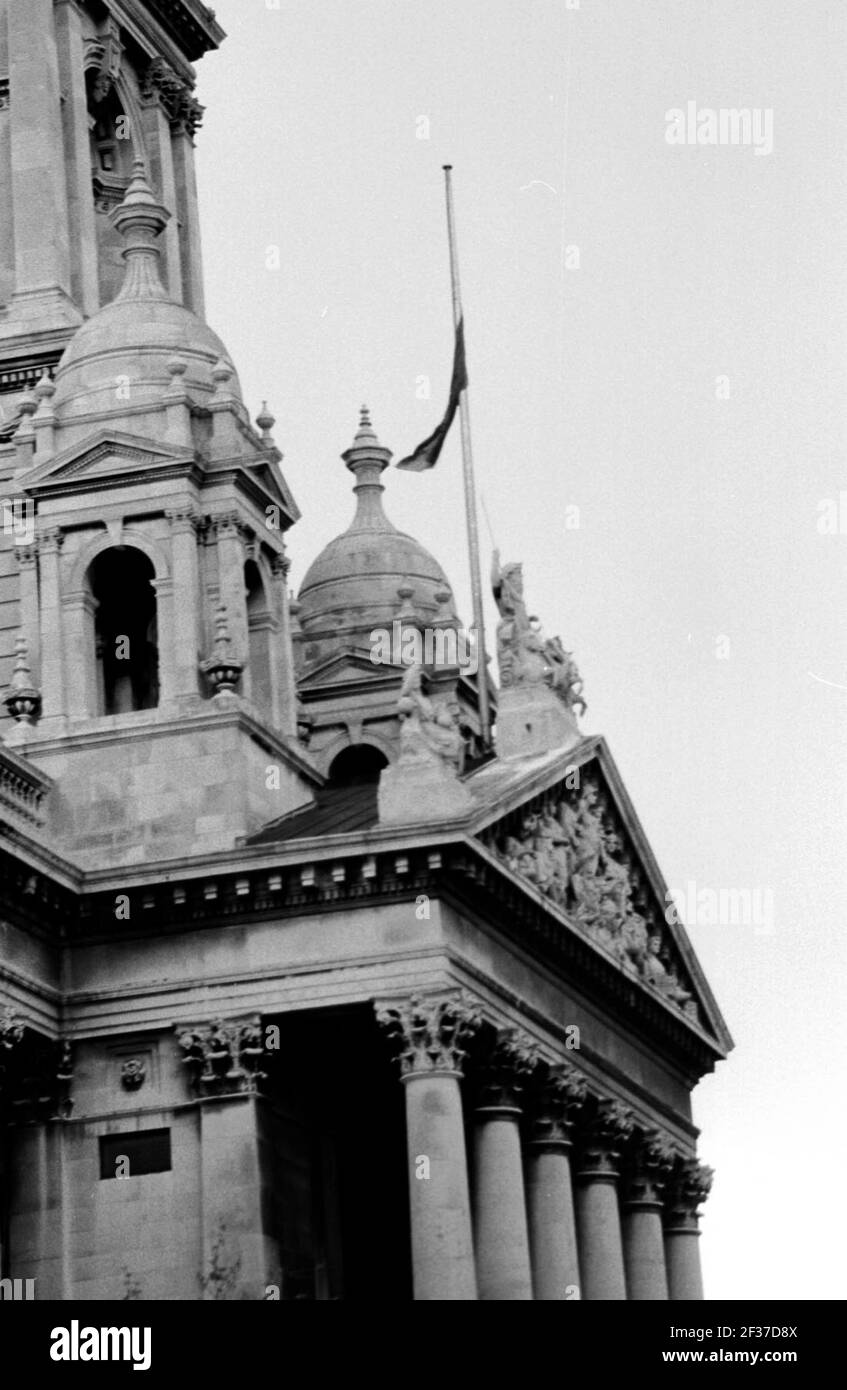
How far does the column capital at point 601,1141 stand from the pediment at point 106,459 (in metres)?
14.3

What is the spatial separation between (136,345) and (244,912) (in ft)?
39.7

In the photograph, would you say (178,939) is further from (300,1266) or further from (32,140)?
(32,140)

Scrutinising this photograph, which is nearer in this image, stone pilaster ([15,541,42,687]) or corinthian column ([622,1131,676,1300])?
stone pilaster ([15,541,42,687])

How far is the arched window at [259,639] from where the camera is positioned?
65625mm

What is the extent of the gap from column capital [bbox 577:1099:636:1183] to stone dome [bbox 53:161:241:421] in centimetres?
1484

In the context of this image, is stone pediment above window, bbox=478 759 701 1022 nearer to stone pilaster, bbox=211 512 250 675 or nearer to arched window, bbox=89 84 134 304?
stone pilaster, bbox=211 512 250 675

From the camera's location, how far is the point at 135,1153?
59.2 m

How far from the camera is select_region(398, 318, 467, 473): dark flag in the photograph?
74.5 meters

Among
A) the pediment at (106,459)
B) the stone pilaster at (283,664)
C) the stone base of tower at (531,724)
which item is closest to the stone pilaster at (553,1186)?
the stone base of tower at (531,724)

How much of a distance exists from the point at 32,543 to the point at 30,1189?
40.1 ft

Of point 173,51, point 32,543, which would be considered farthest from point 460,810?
point 173,51

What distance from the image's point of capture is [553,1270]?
62812mm

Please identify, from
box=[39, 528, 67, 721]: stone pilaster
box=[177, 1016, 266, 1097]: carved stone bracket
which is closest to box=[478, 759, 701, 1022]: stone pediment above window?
box=[177, 1016, 266, 1097]: carved stone bracket

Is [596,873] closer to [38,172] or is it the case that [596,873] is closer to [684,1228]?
[684,1228]
